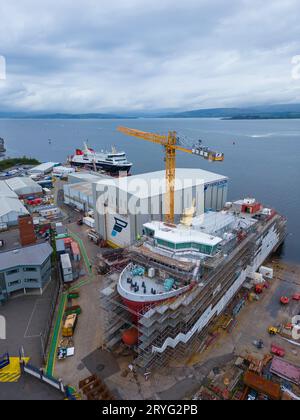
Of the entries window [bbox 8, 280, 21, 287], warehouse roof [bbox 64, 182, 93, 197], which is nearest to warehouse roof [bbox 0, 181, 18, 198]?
warehouse roof [bbox 64, 182, 93, 197]

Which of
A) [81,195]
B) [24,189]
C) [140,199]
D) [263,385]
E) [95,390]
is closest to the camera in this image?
[95,390]

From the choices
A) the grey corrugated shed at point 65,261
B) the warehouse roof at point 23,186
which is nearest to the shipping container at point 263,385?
the grey corrugated shed at point 65,261

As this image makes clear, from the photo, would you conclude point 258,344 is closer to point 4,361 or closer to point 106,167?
point 4,361

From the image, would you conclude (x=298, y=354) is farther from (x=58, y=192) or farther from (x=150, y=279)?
(x=58, y=192)

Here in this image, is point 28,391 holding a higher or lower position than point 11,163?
lower

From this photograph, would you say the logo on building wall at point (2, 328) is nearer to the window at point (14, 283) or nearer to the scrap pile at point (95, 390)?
the window at point (14, 283)

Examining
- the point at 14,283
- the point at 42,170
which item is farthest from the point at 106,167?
the point at 14,283
